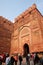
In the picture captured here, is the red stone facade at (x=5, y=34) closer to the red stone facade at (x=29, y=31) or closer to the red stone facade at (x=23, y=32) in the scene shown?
the red stone facade at (x=23, y=32)

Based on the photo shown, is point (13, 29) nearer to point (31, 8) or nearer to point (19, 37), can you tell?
point (19, 37)

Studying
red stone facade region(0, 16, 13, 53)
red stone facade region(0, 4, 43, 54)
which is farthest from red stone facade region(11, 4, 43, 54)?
red stone facade region(0, 16, 13, 53)

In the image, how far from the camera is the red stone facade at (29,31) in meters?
15.2

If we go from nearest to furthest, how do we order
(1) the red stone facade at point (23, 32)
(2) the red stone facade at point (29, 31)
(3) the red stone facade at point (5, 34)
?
(2) the red stone facade at point (29, 31) < (1) the red stone facade at point (23, 32) < (3) the red stone facade at point (5, 34)

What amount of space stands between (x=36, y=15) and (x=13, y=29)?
17.2 ft

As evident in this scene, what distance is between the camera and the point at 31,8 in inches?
677

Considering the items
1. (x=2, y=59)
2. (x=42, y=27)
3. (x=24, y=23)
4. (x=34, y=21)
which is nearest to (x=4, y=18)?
(x=24, y=23)

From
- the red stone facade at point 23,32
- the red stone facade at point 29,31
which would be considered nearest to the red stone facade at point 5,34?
the red stone facade at point 23,32

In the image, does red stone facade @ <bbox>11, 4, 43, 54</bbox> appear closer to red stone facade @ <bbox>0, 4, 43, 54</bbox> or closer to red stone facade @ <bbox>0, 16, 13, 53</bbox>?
red stone facade @ <bbox>0, 4, 43, 54</bbox>

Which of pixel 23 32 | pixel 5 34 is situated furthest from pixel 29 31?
pixel 5 34

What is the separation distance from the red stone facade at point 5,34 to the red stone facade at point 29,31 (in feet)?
2.04

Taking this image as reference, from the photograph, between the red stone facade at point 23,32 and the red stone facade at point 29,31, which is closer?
the red stone facade at point 29,31

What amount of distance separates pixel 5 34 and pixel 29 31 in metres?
4.25

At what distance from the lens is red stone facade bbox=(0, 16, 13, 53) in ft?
62.7
